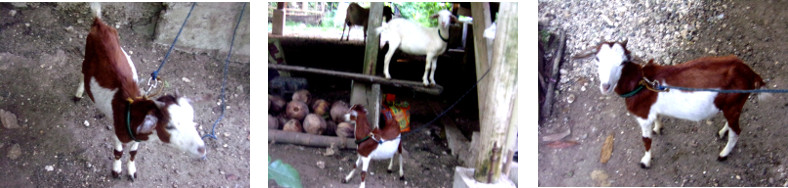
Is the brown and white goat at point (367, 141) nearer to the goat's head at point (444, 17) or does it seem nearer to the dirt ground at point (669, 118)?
the goat's head at point (444, 17)

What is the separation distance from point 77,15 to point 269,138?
0.72 m

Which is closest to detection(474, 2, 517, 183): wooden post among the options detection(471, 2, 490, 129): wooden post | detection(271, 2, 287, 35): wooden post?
detection(471, 2, 490, 129): wooden post

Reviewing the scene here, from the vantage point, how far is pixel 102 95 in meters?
1.58

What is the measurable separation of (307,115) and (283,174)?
0.20 metres

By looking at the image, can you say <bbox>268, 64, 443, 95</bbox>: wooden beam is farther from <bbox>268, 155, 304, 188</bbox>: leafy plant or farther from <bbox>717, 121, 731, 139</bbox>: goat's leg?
<bbox>717, 121, 731, 139</bbox>: goat's leg

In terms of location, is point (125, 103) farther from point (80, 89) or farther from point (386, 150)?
point (386, 150)

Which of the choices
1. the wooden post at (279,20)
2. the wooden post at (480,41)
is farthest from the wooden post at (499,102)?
the wooden post at (279,20)

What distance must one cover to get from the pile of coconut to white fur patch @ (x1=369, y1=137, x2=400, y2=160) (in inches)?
3.8

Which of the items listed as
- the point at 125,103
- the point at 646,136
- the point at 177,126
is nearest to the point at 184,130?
the point at 177,126

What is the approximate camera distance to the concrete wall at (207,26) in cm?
168

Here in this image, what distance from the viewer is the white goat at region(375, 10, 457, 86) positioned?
1.59m

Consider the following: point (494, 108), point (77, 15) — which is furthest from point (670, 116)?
point (77, 15)

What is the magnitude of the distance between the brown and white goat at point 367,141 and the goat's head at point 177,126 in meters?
0.45

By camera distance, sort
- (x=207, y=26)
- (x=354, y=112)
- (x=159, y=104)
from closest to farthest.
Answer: (x=159, y=104) → (x=354, y=112) → (x=207, y=26)
